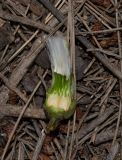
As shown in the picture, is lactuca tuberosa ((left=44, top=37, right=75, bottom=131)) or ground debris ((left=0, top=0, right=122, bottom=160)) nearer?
lactuca tuberosa ((left=44, top=37, right=75, bottom=131))

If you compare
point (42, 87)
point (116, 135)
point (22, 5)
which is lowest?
point (116, 135)

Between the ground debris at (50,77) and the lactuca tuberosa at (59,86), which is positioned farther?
the ground debris at (50,77)

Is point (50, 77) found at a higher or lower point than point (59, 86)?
higher

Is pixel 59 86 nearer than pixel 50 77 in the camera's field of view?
Yes

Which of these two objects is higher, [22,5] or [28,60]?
[22,5]

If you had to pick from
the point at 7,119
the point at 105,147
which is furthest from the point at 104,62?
the point at 7,119

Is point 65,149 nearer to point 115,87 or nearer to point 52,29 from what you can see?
point 115,87

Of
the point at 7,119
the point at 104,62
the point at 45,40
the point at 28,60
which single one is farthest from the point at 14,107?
the point at 104,62
